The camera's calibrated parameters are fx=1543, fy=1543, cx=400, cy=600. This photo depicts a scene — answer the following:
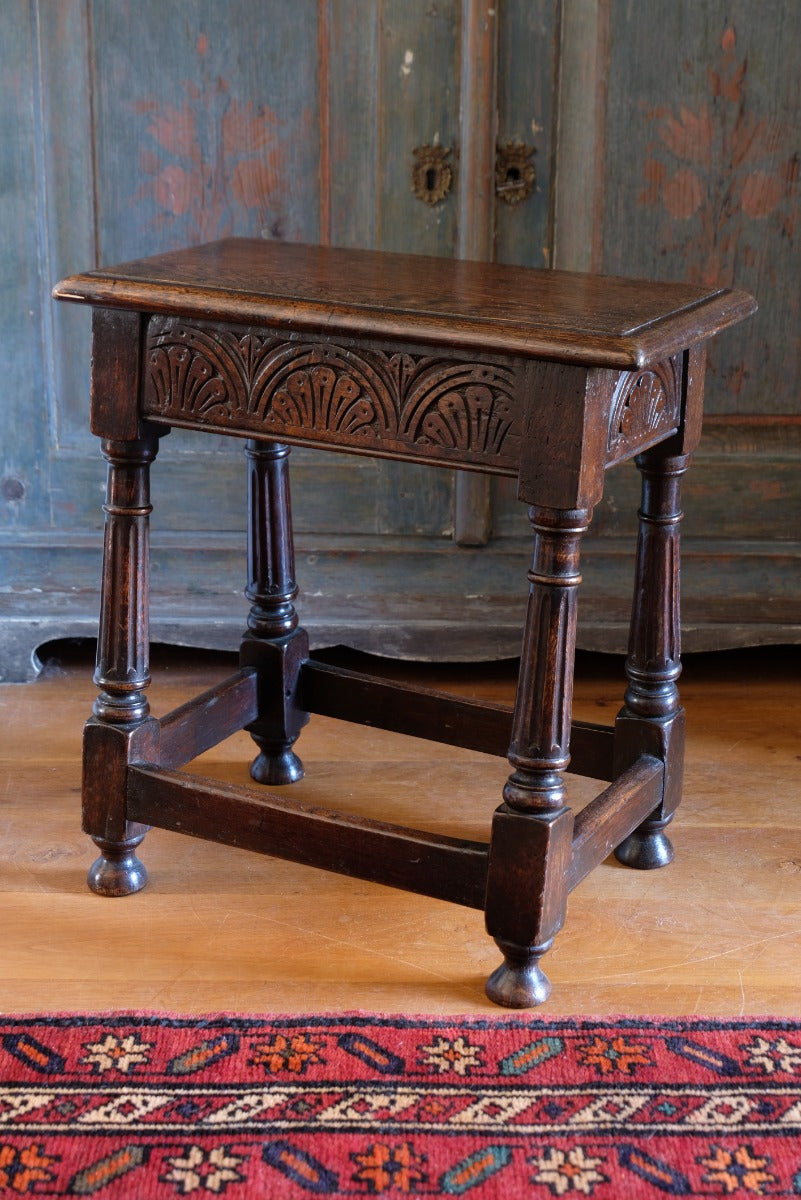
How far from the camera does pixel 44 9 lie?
2473 millimetres

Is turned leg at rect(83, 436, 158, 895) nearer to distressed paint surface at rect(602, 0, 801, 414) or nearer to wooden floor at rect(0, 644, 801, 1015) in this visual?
wooden floor at rect(0, 644, 801, 1015)

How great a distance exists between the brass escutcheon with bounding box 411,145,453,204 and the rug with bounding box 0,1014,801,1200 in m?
1.39

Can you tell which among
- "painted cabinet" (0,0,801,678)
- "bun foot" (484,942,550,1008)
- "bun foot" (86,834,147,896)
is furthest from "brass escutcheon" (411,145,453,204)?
"bun foot" (484,942,550,1008)

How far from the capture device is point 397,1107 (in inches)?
62.0

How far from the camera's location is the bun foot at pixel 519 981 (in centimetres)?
178

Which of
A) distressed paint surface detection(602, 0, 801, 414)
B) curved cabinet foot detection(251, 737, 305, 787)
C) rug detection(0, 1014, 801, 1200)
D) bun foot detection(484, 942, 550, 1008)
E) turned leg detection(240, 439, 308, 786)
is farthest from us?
distressed paint surface detection(602, 0, 801, 414)

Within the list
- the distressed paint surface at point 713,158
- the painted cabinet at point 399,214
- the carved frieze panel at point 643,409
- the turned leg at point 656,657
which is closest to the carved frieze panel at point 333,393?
the carved frieze panel at point 643,409

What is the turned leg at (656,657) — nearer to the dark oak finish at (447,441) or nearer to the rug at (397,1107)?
the dark oak finish at (447,441)

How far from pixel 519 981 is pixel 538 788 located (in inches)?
9.5

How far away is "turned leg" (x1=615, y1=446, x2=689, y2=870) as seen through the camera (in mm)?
1970

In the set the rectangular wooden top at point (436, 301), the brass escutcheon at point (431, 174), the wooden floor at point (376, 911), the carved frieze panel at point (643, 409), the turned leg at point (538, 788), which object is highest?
the brass escutcheon at point (431, 174)

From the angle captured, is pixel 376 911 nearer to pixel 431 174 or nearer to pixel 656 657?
pixel 656 657

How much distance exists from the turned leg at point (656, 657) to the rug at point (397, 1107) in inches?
16.3

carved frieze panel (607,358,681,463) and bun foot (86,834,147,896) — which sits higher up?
carved frieze panel (607,358,681,463)
